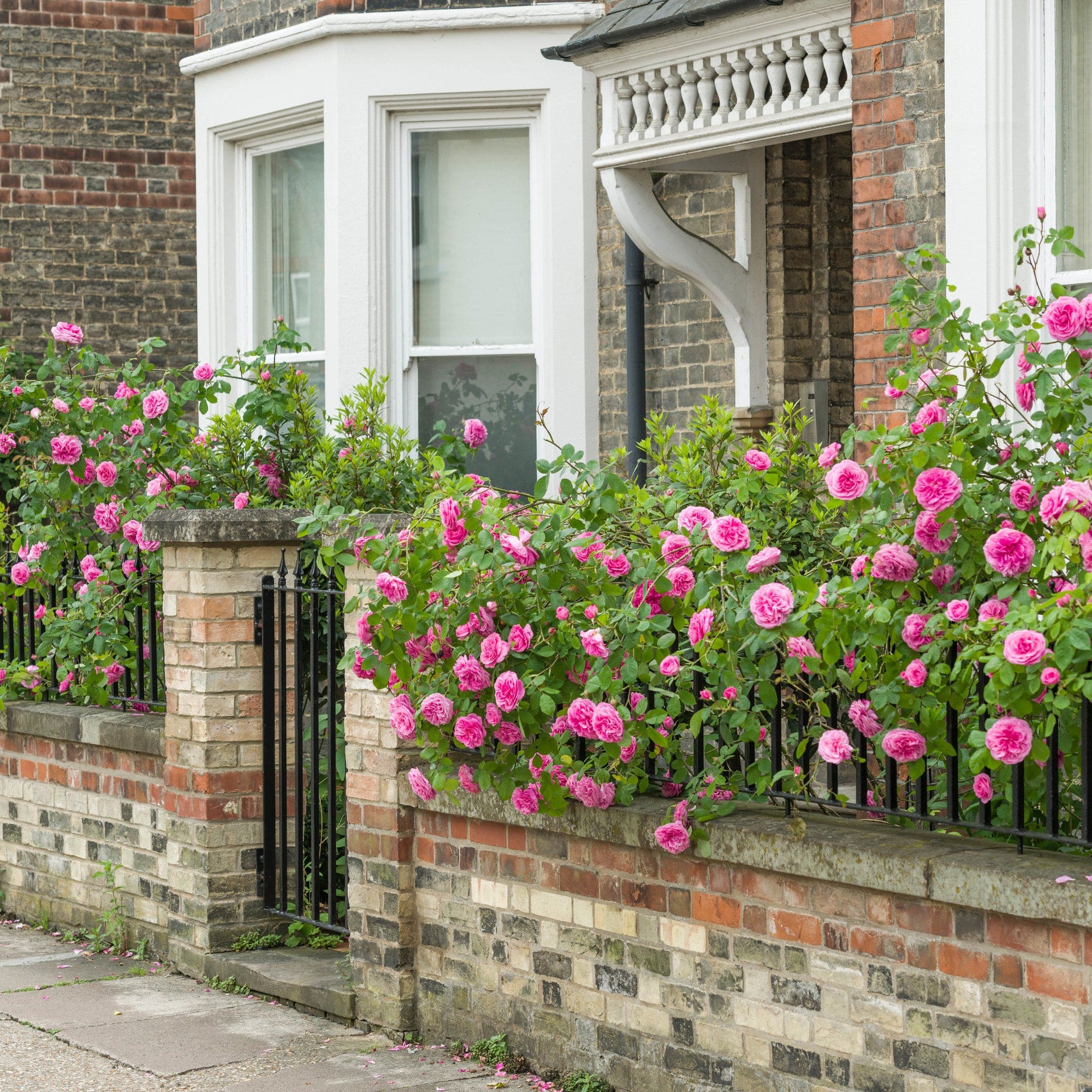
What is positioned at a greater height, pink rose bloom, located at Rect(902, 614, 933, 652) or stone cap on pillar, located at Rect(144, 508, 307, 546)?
stone cap on pillar, located at Rect(144, 508, 307, 546)

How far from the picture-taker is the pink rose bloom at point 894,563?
4.13 metres

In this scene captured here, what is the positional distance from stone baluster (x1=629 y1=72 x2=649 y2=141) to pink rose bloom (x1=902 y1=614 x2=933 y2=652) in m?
4.38

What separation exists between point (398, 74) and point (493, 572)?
5.14m

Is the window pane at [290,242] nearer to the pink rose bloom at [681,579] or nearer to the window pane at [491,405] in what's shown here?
the window pane at [491,405]

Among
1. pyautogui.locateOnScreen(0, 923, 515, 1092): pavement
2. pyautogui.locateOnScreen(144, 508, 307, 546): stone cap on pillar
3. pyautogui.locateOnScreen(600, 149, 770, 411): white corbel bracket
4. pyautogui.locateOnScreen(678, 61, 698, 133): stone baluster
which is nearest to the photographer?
pyautogui.locateOnScreen(0, 923, 515, 1092): pavement

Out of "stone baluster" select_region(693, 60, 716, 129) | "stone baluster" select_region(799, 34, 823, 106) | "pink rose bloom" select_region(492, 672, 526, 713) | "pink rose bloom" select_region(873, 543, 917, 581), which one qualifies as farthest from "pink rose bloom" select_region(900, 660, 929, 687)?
"stone baluster" select_region(693, 60, 716, 129)

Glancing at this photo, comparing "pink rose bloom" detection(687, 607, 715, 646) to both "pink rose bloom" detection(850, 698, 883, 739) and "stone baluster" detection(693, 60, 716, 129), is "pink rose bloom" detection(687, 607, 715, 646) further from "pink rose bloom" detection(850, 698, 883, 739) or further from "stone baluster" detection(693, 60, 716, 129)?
"stone baluster" detection(693, 60, 716, 129)

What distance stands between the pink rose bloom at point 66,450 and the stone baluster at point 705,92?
9.74 feet

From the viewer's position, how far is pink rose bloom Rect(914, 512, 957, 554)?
405 cm

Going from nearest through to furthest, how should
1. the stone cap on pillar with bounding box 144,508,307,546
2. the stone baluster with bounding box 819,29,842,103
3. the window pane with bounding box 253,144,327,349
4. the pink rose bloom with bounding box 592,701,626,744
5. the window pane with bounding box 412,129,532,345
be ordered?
the pink rose bloom with bounding box 592,701,626,744, the stone cap on pillar with bounding box 144,508,307,546, the stone baluster with bounding box 819,29,842,103, the window pane with bounding box 412,129,532,345, the window pane with bounding box 253,144,327,349

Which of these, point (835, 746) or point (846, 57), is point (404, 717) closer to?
point (835, 746)

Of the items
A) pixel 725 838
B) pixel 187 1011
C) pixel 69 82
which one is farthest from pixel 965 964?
pixel 69 82

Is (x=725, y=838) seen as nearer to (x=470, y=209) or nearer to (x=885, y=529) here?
(x=885, y=529)

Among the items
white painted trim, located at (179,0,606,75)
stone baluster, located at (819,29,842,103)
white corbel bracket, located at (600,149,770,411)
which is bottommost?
white corbel bracket, located at (600,149,770,411)
